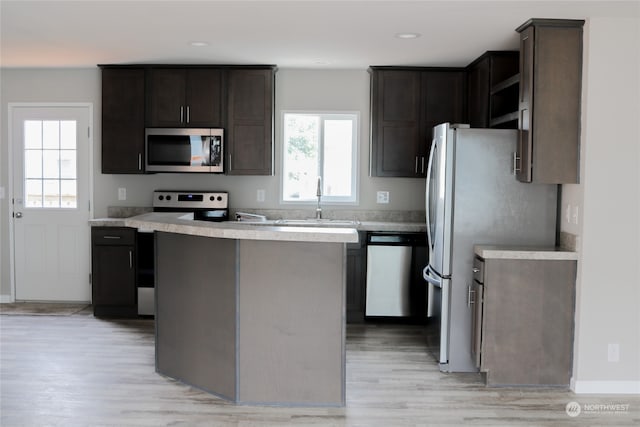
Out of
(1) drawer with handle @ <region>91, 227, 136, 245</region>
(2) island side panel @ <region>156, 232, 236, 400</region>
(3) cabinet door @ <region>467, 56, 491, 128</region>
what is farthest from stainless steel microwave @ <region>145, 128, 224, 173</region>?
(3) cabinet door @ <region>467, 56, 491, 128</region>

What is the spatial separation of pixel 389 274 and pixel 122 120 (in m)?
2.88

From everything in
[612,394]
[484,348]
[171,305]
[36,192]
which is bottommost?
[612,394]

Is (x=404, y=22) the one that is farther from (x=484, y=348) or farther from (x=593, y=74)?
(x=484, y=348)

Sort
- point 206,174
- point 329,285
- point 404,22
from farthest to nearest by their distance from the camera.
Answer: point 206,174
point 404,22
point 329,285

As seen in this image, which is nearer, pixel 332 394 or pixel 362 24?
pixel 332 394

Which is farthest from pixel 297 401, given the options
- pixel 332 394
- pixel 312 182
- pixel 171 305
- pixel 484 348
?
pixel 312 182

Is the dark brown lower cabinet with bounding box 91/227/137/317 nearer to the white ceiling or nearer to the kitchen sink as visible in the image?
the kitchen sink

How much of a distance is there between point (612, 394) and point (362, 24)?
9.43ft

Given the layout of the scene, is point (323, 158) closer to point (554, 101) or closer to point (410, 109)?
point (410, 109)

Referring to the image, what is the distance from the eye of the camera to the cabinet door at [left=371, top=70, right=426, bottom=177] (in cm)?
566

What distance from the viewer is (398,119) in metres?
5.67

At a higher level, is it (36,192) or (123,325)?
(36,192)

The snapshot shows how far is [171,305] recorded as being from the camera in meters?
3.90

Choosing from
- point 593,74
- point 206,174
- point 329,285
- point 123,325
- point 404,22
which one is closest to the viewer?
point 329,285
